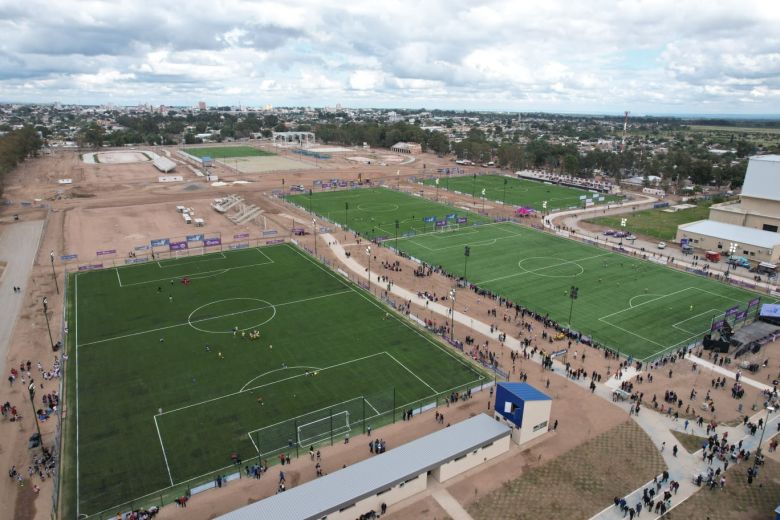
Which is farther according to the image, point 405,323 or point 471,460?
point 405,323

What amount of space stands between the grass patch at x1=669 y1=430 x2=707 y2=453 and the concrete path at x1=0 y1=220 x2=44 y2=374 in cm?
5417

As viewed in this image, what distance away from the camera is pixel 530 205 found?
383 feet

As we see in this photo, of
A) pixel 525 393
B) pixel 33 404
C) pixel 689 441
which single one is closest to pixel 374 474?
pixel 525 393

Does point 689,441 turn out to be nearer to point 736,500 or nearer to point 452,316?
point 736,500

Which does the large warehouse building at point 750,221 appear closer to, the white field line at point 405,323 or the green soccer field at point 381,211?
the green soccer field at point 381,211

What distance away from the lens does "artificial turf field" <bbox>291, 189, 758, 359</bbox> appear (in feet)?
178

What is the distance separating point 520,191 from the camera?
133750mm

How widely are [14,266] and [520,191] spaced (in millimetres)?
107506

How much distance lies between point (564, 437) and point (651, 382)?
12.3 metres

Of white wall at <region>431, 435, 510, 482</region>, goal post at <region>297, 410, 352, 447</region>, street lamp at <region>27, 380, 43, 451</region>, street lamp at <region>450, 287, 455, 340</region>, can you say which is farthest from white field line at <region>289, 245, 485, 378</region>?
street lamp at <region>27, 380, 43, 451</region>

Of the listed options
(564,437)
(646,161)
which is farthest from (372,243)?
(646,161)

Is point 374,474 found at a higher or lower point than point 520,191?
lower

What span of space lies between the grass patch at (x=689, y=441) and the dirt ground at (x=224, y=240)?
3.88m

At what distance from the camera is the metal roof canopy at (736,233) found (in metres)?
77.7
